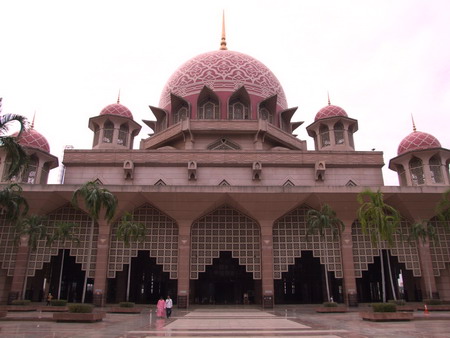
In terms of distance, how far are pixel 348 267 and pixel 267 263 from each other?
6.12 metres

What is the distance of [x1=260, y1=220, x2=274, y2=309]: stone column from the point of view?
28.1 metres

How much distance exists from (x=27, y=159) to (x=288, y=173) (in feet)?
75.4

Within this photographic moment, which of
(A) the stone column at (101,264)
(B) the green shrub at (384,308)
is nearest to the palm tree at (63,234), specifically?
(A) the stone column at (101,264)

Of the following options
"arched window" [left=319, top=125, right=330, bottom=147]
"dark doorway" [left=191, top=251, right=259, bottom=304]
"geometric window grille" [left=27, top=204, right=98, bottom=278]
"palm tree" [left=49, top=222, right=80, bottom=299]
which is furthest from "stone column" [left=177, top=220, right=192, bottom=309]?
"arched window" [left=319, top=125, right=330, bottom=147]

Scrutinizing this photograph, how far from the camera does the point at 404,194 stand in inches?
1152

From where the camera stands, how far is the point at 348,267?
28922 mm

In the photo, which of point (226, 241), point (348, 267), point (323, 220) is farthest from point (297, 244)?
point (226, 241)

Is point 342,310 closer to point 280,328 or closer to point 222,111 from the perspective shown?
point 280,328

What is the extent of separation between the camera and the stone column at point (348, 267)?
2849cm

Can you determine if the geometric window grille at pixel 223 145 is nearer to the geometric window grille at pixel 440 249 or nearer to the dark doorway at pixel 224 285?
the dark doorway at pixel 224 285

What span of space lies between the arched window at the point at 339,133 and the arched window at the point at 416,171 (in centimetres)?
674

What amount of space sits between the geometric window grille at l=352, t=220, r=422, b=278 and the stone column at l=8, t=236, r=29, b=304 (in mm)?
24768

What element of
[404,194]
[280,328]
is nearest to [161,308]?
[280,328]

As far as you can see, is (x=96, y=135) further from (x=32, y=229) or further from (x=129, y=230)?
(x=129, y=230)
